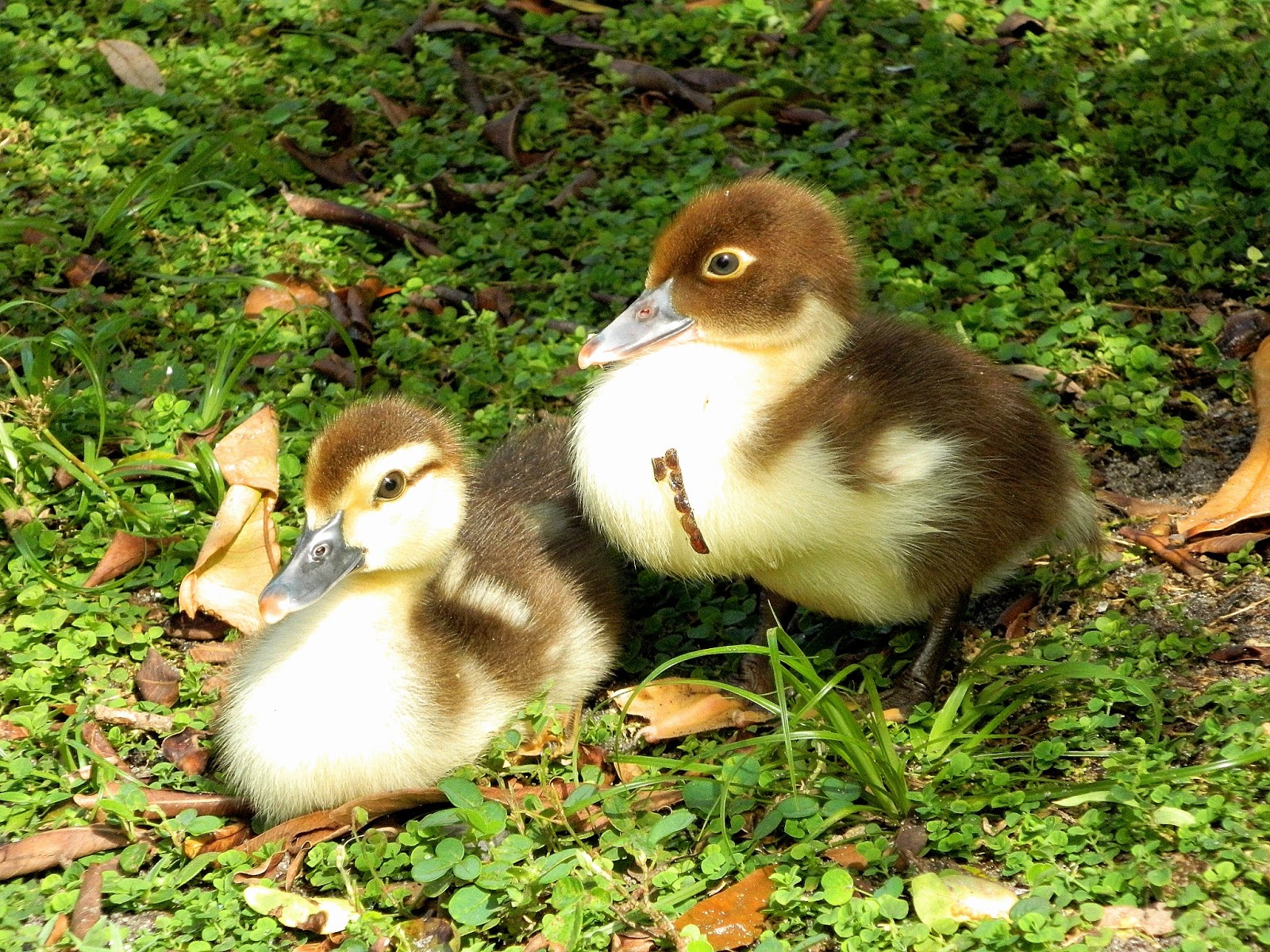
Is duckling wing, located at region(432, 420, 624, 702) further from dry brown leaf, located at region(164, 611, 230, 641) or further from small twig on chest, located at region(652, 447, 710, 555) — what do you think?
dry brown leaf, located at region(164, 611, 230, 641)

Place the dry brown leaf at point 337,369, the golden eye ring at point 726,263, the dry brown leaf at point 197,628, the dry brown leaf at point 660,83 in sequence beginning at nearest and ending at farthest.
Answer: the golden eye ring at point 726,263
the dry brown leaf at point 197,628
the dry brown leaf at point 337,369
the dry brown leaf at point 660,83

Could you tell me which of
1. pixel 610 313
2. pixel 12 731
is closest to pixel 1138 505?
pixel 610 313

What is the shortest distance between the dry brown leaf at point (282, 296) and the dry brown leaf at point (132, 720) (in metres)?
1.83

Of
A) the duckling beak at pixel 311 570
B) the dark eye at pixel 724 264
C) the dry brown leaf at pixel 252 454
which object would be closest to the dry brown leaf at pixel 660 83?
the dry brown leaf at pixel 252 454

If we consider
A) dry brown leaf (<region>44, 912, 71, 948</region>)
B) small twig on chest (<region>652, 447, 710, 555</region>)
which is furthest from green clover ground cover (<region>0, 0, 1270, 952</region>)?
small twig on chest (<region>652, 447, 710, 555</region>)

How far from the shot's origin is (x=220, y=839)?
369cm

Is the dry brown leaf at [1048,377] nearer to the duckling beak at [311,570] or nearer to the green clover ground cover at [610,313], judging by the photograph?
the green clover ground cover at [610,313]

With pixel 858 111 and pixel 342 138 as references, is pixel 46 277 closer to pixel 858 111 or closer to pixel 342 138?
pixel 342 138

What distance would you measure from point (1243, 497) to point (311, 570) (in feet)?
8.61

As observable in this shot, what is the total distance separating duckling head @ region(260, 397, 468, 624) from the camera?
366cm

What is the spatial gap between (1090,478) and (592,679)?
1.67m

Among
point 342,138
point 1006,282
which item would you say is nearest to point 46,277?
point 342,138

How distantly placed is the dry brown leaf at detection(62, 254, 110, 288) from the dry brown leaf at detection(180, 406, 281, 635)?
1168 mm

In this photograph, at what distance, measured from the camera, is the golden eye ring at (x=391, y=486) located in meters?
3.72
